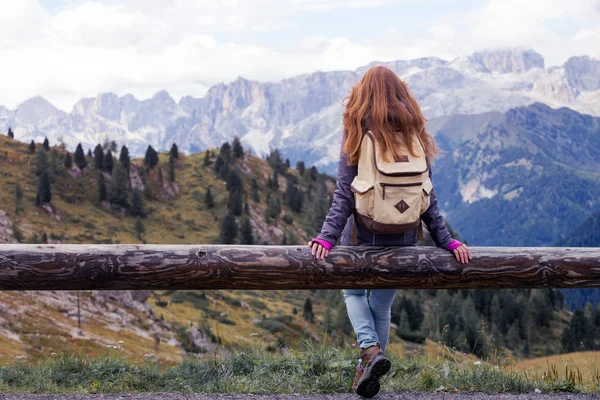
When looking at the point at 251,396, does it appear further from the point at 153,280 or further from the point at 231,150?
the point at 231,150

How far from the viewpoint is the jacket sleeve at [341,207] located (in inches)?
211

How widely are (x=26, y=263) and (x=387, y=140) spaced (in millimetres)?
3611

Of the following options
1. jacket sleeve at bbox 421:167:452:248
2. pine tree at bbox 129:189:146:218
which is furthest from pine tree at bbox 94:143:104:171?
jacket sleeve at bbox 421:167:452:248

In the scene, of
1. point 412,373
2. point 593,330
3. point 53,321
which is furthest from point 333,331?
point 593,330

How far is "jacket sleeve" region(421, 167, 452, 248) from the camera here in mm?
5625

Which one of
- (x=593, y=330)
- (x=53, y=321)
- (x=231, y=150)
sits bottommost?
(x=593, y=330)

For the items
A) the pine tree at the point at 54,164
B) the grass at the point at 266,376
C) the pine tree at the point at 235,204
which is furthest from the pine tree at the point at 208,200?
the grass at the point at 266,376

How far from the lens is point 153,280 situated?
5422 mm

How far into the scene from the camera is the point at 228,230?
92.6m

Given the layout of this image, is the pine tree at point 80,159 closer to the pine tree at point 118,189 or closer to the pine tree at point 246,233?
the pine tree at point 118,189

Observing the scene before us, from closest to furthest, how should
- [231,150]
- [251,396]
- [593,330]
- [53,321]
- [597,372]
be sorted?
[251,396] → [597,372] → [53,321] → [593,330] → [231,150]

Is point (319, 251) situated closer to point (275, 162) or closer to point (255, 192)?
point (255, 192)

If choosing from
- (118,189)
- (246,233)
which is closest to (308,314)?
(246,233)

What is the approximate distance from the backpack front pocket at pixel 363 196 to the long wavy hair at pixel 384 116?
28 centimetres
